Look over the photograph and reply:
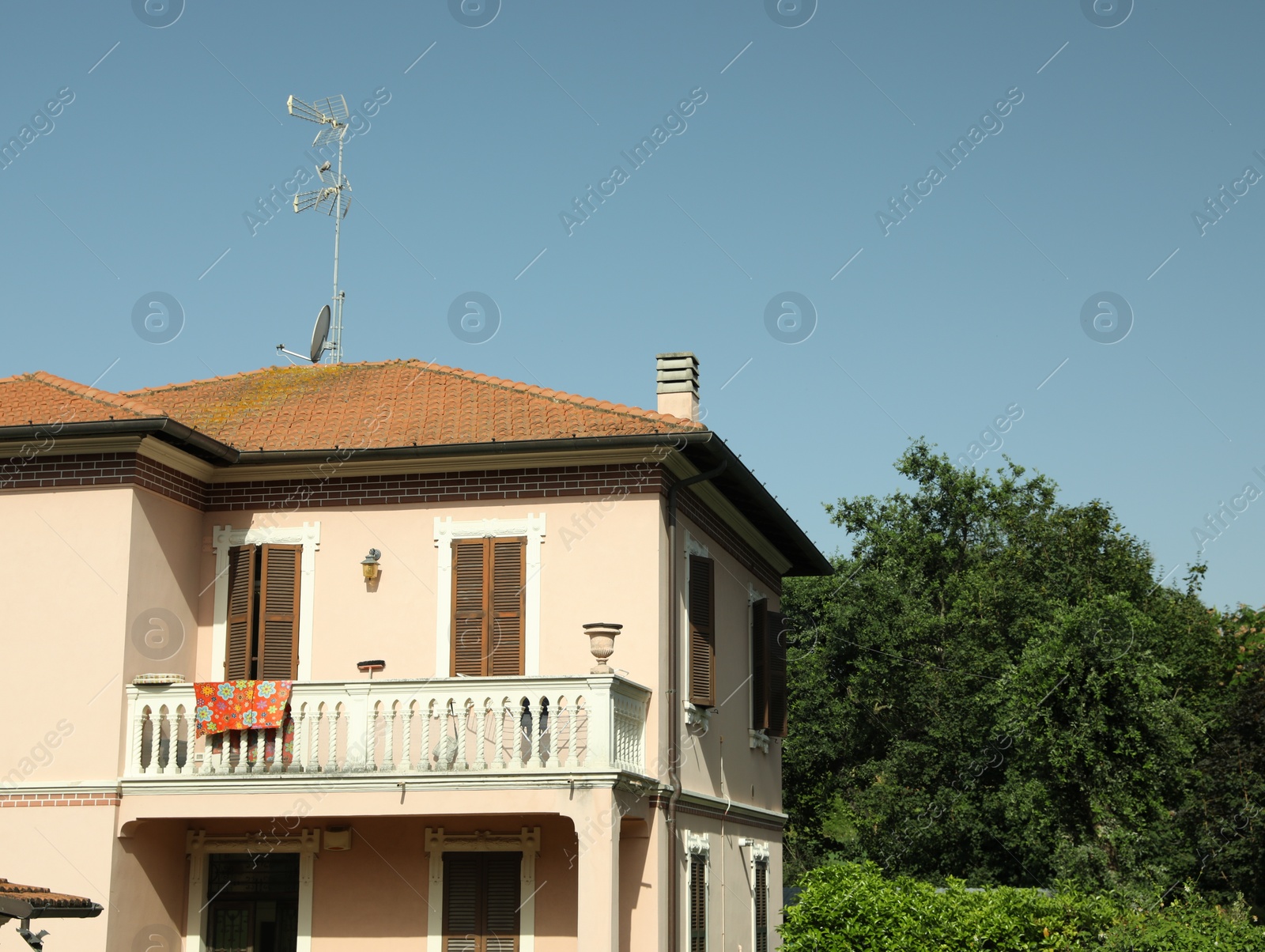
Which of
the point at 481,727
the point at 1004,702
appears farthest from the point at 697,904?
the point at 1004,702

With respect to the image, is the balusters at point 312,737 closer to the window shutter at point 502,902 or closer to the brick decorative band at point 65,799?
the brick decorative band at point 65,799

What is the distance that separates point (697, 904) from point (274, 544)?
21.2 feet

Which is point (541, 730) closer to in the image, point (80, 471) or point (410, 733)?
point (410, 733)

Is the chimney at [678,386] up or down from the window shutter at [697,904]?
up

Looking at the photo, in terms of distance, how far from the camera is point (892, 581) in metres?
37.9

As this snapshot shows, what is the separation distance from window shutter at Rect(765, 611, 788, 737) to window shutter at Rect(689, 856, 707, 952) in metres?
3.82

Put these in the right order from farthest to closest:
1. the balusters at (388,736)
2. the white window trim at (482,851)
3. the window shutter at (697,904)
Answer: the window shutter at (697,904) < the white window trim at (482,851) < the balusters at (388,736)

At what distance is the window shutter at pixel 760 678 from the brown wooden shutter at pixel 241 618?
7279 mm

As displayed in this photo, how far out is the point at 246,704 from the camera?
13695 mm

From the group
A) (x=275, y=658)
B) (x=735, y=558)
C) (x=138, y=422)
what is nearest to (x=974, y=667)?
(x=735, y=558)

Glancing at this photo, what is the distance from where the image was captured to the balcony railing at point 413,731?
523 inches

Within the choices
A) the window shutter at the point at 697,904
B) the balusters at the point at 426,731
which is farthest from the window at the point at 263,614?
the window shutter at the point at 697,904

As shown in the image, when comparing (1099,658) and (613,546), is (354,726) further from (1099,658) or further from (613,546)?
(1099,658)

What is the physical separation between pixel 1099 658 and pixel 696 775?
39.7 ft
